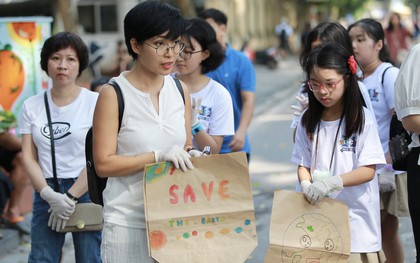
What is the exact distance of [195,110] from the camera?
13.9 ft

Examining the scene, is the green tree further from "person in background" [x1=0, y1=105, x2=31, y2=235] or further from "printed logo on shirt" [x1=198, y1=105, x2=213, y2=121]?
"printed logo on shirt" [x1=198, y1=105, x2=213, y2=121]

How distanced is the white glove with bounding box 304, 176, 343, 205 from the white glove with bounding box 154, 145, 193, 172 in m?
0.69

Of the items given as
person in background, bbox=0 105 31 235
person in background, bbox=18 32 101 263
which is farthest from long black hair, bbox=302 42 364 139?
person in background, bbox=0 105 31 235

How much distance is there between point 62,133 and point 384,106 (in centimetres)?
208

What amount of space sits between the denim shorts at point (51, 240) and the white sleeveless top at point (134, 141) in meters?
1.11

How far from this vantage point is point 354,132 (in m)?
3.65

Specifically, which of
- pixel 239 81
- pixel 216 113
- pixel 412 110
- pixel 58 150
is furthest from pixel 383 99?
pixel 58 150

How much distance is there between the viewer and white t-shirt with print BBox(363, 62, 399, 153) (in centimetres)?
473

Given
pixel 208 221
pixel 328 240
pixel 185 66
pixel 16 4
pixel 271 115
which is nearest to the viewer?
pixel 208 221

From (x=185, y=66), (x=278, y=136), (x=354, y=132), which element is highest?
(x=185, y=66)

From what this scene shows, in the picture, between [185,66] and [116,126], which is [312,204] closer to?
[116,126]

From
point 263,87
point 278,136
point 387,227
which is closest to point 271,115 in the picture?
point 278,136

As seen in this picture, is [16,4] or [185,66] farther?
[16,4]

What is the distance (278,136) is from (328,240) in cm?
903
